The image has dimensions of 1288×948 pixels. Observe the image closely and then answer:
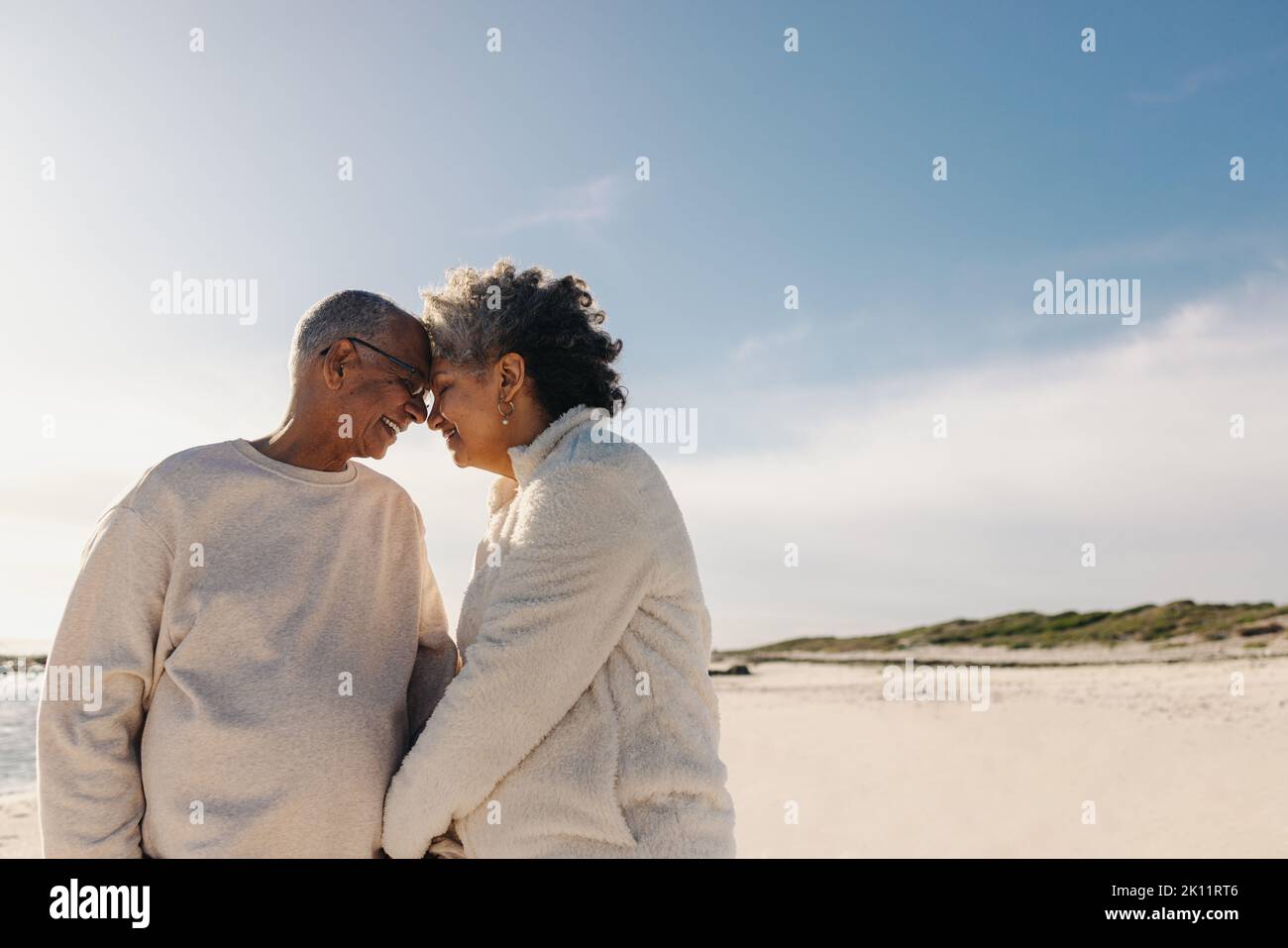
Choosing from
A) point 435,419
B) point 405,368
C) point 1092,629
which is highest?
point 405,368

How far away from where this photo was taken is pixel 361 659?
2.43 meters

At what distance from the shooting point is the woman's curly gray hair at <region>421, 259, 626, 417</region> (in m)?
2.44

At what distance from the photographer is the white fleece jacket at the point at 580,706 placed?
6.97 ft

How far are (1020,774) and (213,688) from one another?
42.6ft

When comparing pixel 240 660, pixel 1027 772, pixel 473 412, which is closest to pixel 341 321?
pixel 473 412

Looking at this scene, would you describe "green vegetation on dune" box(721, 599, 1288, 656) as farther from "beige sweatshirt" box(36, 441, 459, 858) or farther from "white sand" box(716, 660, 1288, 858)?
"beige sweatshirt" box(36, 441, 459, 858)

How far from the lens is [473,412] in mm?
2504

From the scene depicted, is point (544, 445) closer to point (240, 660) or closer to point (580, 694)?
point (580, 694)

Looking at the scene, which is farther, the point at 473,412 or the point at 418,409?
the point at 418,409

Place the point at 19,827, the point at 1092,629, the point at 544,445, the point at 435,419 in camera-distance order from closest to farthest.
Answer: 1. the point at 544,445
2. the point at 435,419
3. the point at 19,827
4. the point at 1092,629

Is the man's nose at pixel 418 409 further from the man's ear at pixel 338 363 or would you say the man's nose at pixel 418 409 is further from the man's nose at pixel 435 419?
the man's ear at pixel 338 363

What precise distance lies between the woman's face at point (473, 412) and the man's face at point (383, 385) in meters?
0.06
